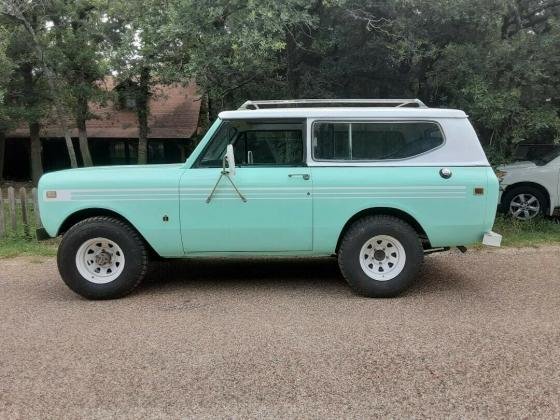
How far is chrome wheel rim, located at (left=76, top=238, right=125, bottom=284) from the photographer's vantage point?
5414 millimetres

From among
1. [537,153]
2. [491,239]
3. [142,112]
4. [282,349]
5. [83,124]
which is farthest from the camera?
[142,112]

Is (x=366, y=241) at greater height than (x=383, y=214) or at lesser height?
lesser

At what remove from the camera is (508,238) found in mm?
8422

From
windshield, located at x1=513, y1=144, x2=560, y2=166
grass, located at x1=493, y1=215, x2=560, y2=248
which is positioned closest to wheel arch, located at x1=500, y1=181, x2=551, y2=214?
grass, located at x1=493, y1=215, x2=560, y2=248

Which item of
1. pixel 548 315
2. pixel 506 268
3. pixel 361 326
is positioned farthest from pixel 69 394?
pixel 506 268

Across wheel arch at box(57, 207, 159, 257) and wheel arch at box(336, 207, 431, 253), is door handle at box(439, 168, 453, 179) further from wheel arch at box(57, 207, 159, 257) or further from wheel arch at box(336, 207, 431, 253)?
wheel arch at box(57, 207, 159, 257)

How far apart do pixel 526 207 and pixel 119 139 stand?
20821 millimetres

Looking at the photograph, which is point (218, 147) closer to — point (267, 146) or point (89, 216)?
point (267, 146)

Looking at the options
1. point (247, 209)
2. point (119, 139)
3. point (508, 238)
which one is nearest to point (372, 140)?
point (247, 209)

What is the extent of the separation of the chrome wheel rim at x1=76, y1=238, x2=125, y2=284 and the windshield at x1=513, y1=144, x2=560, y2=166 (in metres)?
7.79

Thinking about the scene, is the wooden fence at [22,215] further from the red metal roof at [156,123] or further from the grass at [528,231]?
the red metal roof at [156,123]

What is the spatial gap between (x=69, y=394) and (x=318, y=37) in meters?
8.04

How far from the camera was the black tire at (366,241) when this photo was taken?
5.34 metres

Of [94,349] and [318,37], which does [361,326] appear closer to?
[94,349]
